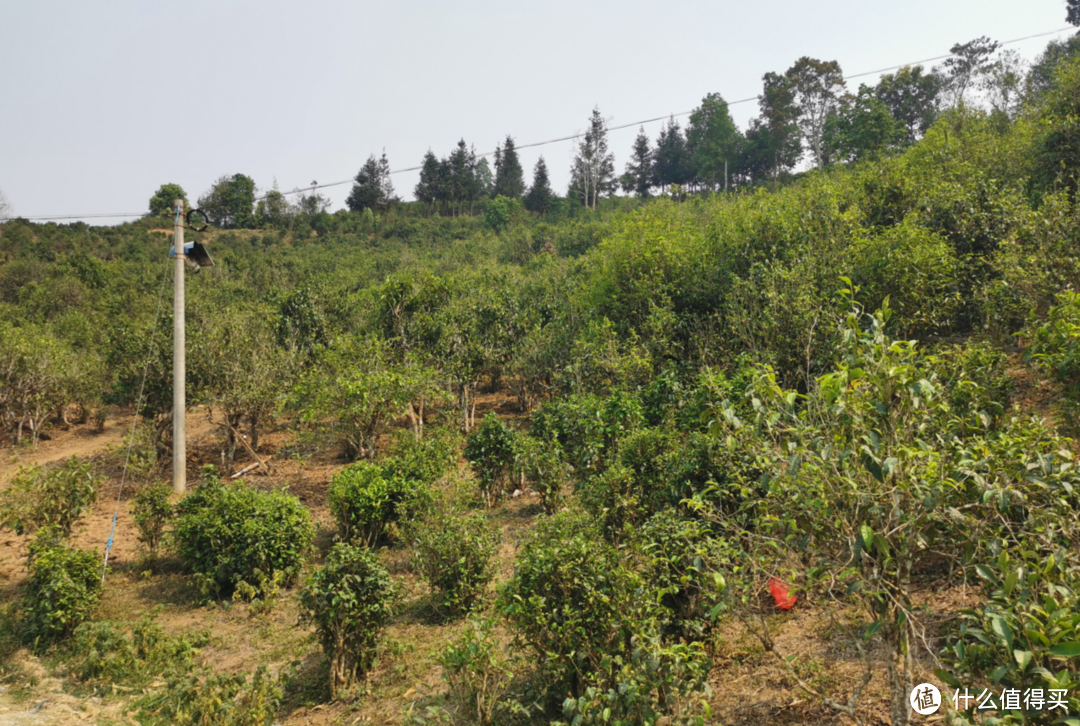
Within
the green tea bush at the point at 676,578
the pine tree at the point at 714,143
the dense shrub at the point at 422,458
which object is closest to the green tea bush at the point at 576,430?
the dense shrub at the point at 422,458

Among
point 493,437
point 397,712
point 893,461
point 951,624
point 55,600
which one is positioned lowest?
point 397,712

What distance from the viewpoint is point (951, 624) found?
5.43 metres

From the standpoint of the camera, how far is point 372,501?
9.33 metres

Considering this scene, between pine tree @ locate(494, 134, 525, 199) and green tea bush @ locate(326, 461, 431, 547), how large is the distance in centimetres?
5962

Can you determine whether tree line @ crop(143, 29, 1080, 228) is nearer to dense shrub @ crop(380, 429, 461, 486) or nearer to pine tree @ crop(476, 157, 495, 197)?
pine tree @ crop(476, 157, 495, 197)

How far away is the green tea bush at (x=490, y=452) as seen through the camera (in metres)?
11.4

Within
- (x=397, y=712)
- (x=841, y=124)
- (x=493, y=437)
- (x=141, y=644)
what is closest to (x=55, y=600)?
(x=141, y=644)

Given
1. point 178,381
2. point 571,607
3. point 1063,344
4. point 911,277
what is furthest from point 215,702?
point 911,277

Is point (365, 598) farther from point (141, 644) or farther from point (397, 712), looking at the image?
point (141, 644)

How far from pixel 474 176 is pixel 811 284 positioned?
57.3m

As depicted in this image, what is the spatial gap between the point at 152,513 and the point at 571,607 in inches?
286

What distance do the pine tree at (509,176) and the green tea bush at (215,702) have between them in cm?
6327

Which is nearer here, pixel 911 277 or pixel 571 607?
pixel 571 607

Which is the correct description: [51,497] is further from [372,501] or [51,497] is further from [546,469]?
[546,469]
